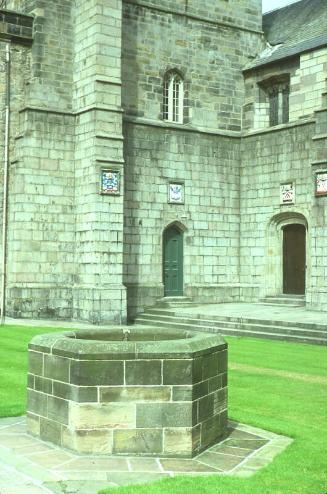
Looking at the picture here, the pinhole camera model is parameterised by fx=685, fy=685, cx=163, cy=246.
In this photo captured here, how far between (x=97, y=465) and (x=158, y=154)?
18.2 m

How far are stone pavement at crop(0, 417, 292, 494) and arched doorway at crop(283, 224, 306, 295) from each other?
1662cm

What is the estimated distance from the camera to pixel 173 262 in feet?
80.2

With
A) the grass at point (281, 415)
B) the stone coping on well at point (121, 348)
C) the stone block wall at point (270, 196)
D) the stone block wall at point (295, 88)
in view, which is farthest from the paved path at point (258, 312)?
the stone coping on well at point (121, 348)

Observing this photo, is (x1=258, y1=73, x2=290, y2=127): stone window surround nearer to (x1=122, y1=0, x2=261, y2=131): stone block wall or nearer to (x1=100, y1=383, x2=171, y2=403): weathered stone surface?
(x1=122, y1=0, x2=261, y2=131): stone block wall

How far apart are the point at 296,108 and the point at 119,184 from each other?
286 inches

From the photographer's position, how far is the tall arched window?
81.2ft

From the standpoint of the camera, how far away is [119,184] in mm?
21594

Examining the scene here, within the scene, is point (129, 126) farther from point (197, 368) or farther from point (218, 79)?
point (197, 368)

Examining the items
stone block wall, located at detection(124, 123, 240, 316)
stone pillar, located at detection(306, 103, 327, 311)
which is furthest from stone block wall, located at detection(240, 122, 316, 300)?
stone pillar, located at detection(306, 103, 327, 311)

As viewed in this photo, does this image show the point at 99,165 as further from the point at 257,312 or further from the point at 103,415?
the point at 103,415

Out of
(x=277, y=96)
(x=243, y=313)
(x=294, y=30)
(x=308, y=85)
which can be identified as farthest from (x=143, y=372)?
(x=294, y=30)

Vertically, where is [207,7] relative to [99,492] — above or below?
above

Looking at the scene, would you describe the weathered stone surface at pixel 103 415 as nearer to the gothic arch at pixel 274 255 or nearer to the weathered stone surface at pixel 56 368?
the weathered stone surface at pixel 56 368

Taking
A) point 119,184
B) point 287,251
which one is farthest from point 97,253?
point 287,251
